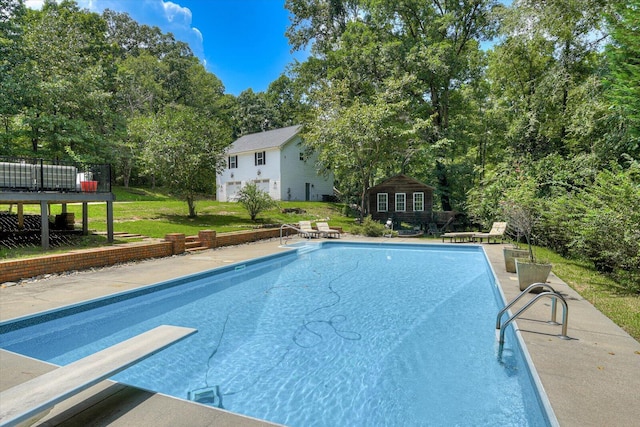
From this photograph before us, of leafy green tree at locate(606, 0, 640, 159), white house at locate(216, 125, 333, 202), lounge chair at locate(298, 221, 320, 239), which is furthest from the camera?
white house at locate(216, 125, 333, 202)

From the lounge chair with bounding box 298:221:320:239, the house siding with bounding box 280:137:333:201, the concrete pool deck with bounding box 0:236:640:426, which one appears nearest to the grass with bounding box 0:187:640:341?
the concrete pool deck with bounding box 0:236:640:426

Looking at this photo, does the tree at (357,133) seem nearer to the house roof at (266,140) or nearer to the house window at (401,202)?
the house window at (401,202)

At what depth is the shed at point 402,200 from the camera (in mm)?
20922

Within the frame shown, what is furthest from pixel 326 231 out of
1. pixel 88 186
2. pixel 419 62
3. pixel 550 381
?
pixel 419 62

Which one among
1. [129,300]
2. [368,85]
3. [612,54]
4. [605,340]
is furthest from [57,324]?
[368,85]

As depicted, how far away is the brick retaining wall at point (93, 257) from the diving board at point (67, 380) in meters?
5.68

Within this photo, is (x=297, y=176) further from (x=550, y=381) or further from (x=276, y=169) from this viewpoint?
(x=550, y=381)

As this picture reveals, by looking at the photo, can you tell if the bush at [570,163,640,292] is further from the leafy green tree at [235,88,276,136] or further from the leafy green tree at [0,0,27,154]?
the leafy green tree at [235,88,276,136]

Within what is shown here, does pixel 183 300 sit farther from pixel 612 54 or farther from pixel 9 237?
pixel 612 54

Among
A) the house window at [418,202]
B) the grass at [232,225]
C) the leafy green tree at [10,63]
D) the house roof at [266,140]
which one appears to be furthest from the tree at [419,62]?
the leafy green tree at [10,63]

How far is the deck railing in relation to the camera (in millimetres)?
8555

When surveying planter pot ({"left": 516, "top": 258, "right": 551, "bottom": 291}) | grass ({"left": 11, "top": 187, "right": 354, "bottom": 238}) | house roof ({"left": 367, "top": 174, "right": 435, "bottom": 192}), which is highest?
house roof ({"left": 367, "top": 174, "right": 435, "bottom": 192})

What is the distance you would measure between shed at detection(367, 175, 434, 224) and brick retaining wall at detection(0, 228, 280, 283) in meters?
12.4

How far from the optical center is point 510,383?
11.8 feet
